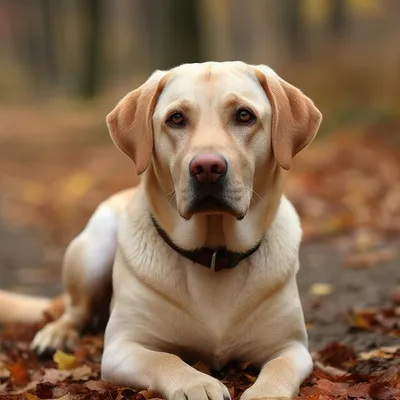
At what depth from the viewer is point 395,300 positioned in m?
5.49

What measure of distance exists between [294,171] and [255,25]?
2809cm

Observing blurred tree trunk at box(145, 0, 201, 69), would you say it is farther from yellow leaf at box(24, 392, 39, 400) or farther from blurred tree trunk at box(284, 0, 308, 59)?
yellow leaf at box(24, 392, 39, 400)

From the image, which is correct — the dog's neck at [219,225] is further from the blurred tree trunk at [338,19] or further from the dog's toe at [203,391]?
the blurred tree trunk at [338,19]

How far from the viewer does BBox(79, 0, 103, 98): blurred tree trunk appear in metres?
22.5

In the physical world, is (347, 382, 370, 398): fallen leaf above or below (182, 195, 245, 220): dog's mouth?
below

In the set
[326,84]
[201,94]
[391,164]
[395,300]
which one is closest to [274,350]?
[201,94]

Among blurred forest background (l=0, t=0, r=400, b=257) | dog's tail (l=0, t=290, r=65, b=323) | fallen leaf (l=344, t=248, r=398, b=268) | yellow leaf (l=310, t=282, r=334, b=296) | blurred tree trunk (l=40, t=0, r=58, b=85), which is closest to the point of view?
dog's tail (l=0, t=290, r=65, b=323)

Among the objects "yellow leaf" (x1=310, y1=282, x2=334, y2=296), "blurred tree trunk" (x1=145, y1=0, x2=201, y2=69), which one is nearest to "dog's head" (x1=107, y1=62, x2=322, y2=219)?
"yellow leaf" (x1=310, y1=282, x2=334, y2=296)

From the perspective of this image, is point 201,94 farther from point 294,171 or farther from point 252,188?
point 294,171

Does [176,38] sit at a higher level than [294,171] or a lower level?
higher

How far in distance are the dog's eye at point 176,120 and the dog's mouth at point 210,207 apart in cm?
42

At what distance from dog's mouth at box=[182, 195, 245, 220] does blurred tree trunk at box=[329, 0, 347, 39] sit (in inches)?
533

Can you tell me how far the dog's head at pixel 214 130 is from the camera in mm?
3658

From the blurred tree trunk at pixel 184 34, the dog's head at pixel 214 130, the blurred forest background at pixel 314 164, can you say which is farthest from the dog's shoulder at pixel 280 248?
the blurred tree trunk at pixel 184 34
